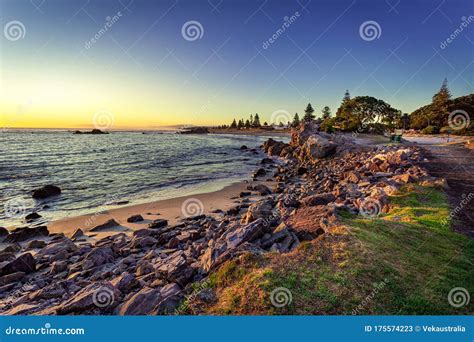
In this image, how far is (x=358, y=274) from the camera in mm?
4898

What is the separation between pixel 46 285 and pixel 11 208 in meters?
10.5

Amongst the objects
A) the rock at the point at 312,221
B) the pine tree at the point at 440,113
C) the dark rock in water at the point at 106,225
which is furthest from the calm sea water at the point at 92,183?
the pine tree at the point at 440,113

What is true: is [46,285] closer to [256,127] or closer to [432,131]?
[432,131]

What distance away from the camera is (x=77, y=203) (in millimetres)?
15391

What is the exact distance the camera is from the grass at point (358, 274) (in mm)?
4309

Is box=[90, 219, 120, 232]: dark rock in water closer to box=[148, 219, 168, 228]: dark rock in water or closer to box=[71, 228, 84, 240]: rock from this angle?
box=[71, 228, 84, 240]: rock

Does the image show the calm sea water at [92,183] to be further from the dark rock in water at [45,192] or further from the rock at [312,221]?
the rock at [312,221]

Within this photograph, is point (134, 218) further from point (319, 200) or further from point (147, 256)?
point (319, 200)

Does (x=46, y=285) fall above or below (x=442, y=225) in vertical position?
below

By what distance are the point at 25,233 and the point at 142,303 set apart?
28.8ft

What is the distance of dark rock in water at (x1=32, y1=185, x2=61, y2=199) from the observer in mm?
16047

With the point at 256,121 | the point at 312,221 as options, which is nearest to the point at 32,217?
the point at 312,221
